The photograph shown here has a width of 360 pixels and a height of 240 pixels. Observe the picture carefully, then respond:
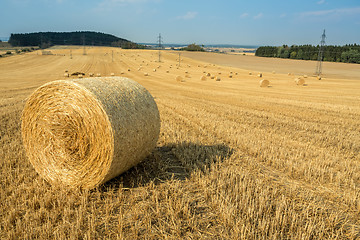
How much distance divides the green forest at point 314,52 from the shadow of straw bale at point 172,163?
232 ft

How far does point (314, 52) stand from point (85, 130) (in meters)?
79.0

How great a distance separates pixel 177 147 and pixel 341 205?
3851 mm

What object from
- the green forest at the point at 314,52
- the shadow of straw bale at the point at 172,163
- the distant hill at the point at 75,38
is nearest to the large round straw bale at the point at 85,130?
the shadow of straw bale at the point at 172,163

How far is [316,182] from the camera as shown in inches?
196

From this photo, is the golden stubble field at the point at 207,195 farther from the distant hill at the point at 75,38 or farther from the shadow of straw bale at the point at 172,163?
the distant hill at the point at 75,38

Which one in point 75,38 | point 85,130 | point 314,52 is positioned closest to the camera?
point 85,130

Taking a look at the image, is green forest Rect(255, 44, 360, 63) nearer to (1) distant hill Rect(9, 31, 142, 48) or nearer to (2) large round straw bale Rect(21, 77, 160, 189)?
(1) distant hill Rect(9, 31, 142, 48)

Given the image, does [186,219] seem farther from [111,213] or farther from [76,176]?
[76,176]

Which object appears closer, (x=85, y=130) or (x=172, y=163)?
(x=85, y=130)

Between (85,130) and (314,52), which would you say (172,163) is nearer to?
(85,130)

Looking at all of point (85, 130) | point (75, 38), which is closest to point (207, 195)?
point (85, 130)

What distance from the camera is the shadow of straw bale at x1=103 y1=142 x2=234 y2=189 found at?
493 centimetres

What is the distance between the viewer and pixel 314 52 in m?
70.0

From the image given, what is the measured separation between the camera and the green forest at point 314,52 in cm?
6219
